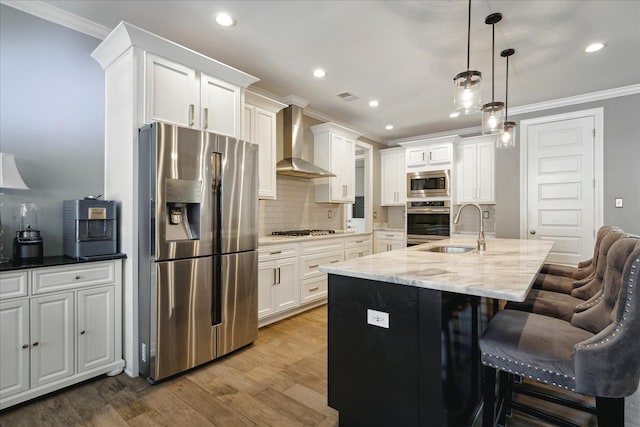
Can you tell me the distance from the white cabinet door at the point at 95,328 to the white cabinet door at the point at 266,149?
6.03 feet

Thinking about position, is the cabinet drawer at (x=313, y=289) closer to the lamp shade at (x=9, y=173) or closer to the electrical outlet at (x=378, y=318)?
the electrical outlet at (x=378, y=318)

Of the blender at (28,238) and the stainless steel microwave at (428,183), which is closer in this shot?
the blender at (28,238)

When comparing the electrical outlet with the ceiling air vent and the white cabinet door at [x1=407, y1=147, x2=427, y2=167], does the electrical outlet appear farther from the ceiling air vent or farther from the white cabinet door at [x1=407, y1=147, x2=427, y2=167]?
the white cabinet door at [x1=407, y1=147, x2=427, y2=167]

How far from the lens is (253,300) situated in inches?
111

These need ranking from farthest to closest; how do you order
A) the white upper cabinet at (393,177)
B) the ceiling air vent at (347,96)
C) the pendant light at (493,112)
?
the white upper cabinet at (393,177)
the ceiling air vent at (347,96)
the pendant light at (493,112)

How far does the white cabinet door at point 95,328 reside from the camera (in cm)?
215

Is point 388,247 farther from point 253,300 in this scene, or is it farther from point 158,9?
point 158,9

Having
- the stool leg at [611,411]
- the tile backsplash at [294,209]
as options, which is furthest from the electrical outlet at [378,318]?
the tile backsplash at [294,209]

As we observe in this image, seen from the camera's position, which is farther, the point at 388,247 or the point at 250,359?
the point at 388,247

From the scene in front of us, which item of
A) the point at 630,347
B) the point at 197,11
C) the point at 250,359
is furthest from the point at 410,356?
the point at 197,11

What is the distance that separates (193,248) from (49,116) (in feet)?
4.81

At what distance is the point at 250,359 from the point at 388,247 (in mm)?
3710

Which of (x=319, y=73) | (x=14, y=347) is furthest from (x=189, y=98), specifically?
(x=14, y=347)

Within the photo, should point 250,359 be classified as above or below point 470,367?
below
